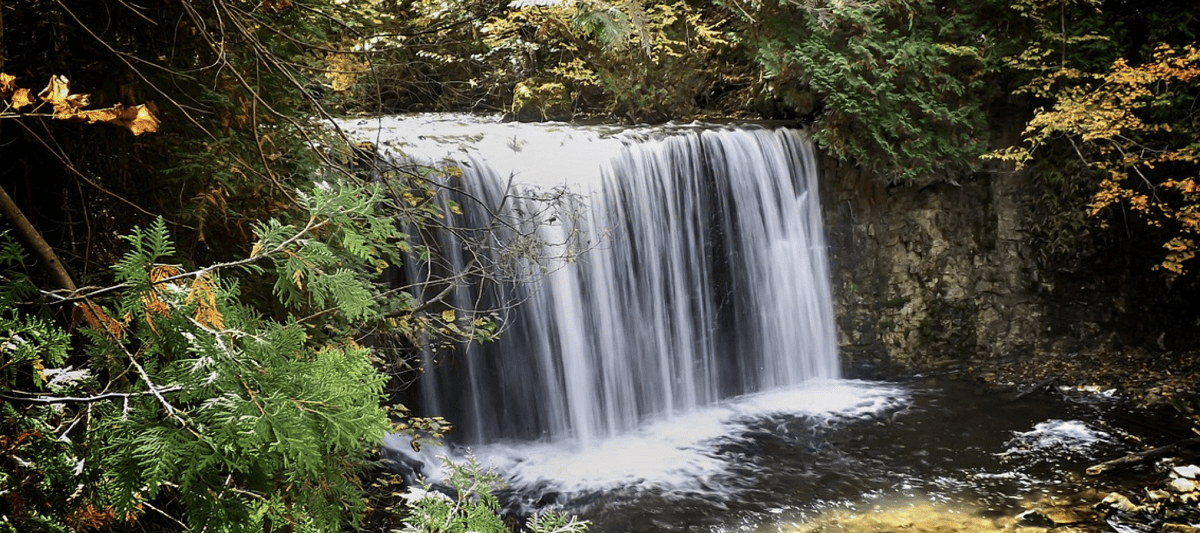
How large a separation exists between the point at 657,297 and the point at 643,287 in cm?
22

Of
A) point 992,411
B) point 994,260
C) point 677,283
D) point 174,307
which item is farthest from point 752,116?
point 174,307

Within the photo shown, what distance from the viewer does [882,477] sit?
6273mm

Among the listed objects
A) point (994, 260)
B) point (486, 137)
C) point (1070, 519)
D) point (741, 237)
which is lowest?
point (1070, 519)

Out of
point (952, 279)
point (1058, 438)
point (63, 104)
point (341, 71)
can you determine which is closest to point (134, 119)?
point (63, 104)

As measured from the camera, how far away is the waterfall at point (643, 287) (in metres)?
7.26

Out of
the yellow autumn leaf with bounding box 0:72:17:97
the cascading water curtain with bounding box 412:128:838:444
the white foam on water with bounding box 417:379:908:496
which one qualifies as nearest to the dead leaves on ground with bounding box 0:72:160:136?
the yellow autumn leaf with bounding box 0:72:17:97

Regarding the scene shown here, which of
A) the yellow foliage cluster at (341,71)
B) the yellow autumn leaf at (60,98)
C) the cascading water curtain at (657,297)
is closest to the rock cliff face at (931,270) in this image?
the cascading water curtain at (657,297)

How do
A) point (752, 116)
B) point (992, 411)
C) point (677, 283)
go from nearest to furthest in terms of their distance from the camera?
point (992, 411), point (677, 283), point (752, 116)

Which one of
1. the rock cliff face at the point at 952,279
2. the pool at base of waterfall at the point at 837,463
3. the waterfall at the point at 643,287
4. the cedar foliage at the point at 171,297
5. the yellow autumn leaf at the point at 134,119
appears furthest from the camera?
the rock cliff face at the point at 952,279

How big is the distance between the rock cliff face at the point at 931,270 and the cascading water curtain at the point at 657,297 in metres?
0.32

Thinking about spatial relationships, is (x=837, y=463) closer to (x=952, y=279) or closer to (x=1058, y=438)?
(x=1058, y=438)

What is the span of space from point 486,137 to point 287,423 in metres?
7.07

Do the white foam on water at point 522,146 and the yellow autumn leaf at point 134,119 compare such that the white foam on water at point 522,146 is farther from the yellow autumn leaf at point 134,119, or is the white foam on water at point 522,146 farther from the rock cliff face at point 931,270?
the yellow autumn leaf at point 134,119

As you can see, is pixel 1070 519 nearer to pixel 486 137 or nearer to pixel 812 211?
pixel 812 211
